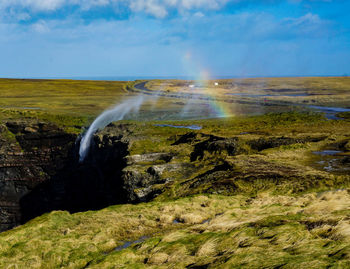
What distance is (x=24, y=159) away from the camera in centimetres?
6384

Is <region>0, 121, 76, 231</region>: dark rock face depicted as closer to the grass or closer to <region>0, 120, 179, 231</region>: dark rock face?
<region>0, 120, 179, 231</region>: dark rock face

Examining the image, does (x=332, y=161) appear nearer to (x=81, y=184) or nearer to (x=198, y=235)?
(x=198, y=235)

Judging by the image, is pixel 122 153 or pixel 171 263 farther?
pixel 122 153

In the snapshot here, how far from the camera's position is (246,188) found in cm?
2598

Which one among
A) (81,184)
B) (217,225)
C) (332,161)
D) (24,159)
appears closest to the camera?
(217,225)

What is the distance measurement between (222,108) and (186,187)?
75.8m

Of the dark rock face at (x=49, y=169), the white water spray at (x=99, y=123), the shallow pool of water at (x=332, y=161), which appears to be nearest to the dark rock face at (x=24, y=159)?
the dark rock face at (x=49, y=169)

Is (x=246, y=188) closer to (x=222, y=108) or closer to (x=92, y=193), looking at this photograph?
(x=92, y=193)

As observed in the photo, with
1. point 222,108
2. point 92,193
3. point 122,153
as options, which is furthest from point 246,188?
point 222,108

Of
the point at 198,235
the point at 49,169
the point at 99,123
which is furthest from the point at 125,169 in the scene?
the point at 99,123

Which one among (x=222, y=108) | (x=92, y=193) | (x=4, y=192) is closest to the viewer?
(x=92, y=193)

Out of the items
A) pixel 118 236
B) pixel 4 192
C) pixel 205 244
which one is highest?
pixel 205 244

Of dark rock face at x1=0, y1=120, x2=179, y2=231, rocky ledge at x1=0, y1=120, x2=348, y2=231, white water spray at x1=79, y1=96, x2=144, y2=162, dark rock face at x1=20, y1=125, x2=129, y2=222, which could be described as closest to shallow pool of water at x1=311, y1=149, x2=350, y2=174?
rocky ledge at x1=0, y1=120, x2=348, y2=231

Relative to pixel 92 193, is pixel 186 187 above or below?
above
